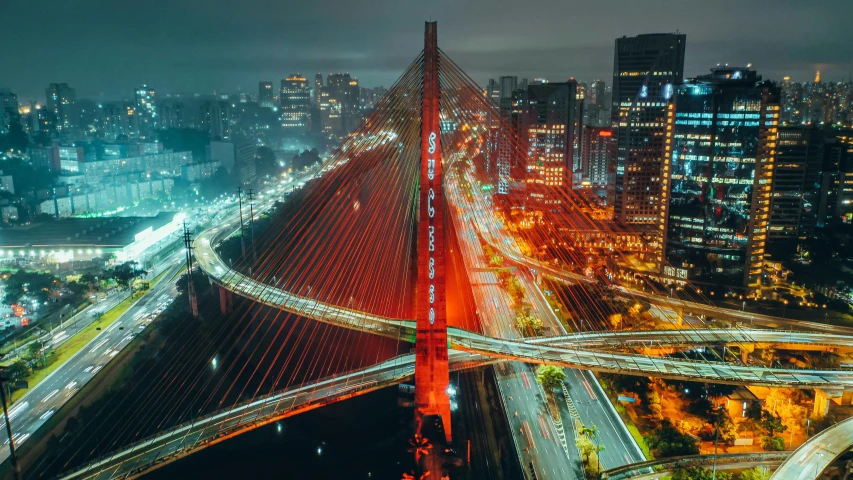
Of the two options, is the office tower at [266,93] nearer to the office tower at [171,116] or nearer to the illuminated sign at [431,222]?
the office tower at [171,116]

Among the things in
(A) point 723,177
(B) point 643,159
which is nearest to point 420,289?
(A) point 723,177

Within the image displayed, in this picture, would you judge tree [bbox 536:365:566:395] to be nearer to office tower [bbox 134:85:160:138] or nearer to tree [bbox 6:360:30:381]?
tree [bbox 6:360:30:381]

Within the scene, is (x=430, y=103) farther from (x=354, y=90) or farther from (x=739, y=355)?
(x=354, y=90)

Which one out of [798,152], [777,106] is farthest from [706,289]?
[798,152]

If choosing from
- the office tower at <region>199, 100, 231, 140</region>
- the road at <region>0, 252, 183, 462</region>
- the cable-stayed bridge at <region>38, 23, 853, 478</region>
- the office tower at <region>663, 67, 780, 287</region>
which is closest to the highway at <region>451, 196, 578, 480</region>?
the cable-stayed bridge at <region>38, 23, 853, 478</region>

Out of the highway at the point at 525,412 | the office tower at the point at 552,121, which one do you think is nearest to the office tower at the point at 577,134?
the office tower at the point at 552,121

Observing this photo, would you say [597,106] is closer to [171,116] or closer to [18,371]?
[171,116]
